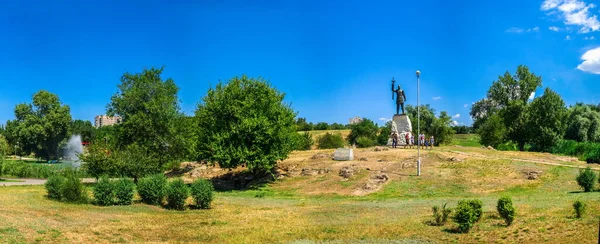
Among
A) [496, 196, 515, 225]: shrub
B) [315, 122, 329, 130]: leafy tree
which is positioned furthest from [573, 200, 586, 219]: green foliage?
[315, 122, 329, 130]: leafy tree

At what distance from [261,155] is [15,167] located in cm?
3795

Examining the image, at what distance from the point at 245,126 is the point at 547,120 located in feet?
158

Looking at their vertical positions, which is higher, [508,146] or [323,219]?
[508,146]

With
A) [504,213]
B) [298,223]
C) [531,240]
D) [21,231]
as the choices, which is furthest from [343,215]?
[21,231]

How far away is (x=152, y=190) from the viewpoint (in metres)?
24.7

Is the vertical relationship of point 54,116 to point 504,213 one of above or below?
above

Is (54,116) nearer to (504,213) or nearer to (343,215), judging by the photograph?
(343,215)

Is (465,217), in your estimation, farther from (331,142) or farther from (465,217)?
(331,142)

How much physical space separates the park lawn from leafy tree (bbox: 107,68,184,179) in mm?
18683

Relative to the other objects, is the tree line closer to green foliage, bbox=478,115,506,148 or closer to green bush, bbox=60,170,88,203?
green foliage, bbox=478,115,506,148

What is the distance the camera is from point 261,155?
39188mm

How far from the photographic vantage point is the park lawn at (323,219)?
15.5 meters

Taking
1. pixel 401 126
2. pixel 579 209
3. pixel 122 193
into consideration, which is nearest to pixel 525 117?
pixel 401 126

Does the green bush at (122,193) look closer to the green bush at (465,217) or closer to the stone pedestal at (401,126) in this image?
the green bush at (465,217)
